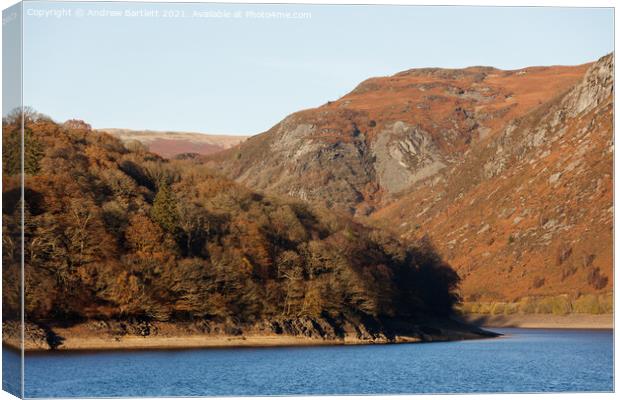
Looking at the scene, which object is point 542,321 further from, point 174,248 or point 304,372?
point 304,372

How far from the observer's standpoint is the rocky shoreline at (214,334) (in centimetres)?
6938

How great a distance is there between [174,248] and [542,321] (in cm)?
8019

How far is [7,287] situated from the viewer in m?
42.1

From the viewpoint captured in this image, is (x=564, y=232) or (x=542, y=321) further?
(x=564, y=232)

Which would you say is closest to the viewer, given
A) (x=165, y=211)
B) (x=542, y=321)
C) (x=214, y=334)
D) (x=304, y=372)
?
(x=304, y=372)

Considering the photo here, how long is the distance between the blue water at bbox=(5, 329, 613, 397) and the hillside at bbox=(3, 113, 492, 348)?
13.5 feet

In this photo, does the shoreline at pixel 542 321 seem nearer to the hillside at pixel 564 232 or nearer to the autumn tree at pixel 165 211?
the hillside at pixel 564 232

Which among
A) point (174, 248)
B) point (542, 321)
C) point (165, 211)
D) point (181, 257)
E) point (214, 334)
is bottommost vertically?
point (542, 321)

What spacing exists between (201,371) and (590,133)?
13311 centimetres

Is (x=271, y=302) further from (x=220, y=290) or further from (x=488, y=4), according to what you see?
(x=488, y=4)

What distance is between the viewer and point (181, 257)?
82000 mm

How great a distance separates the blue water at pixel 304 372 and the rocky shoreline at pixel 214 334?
1.98 meters

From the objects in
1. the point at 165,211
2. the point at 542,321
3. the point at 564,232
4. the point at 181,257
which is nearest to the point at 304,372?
the point at 181,257

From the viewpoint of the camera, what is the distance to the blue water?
5003 centimetres
